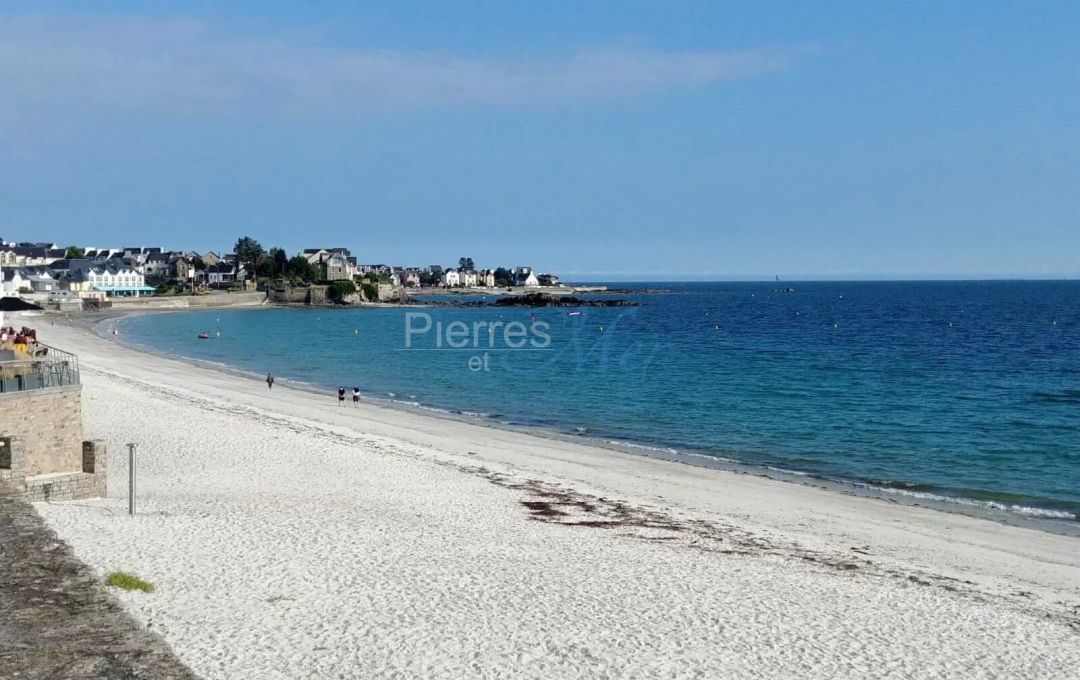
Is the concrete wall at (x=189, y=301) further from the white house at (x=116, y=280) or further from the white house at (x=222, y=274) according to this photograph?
the white house at (x=222, y=274)

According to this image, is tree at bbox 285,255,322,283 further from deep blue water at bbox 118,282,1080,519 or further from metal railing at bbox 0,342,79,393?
metal railing at bbox 0,342,79,393

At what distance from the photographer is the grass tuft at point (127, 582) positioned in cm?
1213

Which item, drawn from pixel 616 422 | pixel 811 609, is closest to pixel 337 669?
pixel 811 609

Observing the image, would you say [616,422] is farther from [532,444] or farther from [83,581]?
[83,581]

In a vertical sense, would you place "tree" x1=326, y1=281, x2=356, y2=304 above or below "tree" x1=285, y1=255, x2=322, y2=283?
below

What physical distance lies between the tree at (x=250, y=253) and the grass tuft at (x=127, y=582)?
158 meters

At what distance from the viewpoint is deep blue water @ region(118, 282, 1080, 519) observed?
28.1m

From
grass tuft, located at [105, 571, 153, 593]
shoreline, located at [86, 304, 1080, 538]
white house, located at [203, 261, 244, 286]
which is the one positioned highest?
white house, located at [203, 261, 244, 286]

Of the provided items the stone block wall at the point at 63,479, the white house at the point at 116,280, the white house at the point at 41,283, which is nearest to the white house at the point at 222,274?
the white house at the point at 116,280

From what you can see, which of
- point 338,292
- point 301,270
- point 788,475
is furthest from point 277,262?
point 788,475

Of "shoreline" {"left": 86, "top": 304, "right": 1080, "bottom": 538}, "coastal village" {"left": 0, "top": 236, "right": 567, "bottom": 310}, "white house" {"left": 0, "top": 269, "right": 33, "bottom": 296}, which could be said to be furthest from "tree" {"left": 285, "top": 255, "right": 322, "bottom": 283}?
"shoreline" {"left": 86, "top": 304, "right": 1080, "bottom": 538}

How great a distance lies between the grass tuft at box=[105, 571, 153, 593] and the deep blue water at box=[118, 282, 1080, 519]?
19.4m

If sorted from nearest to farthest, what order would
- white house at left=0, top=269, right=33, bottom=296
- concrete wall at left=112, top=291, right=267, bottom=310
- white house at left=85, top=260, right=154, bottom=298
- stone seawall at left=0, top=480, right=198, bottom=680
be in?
stone seawall at left=0, top=480, right=198, bottom=680 → white house at left=0, top=269, right=33, bottom=296 → concrete wall at left=112, top=291, right=267, bottom=310 → white house at left=85, top=260, right=154, bottom=298

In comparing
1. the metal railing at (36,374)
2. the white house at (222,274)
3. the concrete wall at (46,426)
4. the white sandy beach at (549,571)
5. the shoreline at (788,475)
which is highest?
the white house at (222,274)
